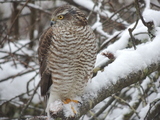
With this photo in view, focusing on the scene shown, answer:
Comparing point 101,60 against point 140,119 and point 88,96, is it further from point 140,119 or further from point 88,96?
point 140,119

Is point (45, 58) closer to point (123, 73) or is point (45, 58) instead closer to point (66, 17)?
point (66, 17)

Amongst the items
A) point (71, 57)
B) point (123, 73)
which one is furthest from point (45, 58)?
point (123, 73)

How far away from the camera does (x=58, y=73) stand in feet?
11.0

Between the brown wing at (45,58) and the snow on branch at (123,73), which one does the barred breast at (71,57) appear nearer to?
the brown wing at (45,58)

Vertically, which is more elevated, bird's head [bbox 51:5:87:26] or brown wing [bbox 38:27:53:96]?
bird's head [bbox 51:5:87:26]

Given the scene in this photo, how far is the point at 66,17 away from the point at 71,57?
1.56 ft

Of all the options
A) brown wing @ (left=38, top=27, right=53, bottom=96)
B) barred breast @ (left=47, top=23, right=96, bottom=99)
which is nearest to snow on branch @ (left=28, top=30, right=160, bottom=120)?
barred breast @ (left=47, top=23, right=96, bottom=99)

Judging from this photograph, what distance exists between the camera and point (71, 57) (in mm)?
3268

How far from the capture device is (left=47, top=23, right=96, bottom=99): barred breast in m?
3.25

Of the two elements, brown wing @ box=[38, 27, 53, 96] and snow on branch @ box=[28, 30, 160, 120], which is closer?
snow on branch @ box=[28, 30, 160, 120]

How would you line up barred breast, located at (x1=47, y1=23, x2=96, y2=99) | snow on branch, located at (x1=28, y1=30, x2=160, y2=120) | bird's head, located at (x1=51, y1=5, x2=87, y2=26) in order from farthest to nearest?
bird's head, located at (x1=51, y1=5, x2=87, y2=26) < barred breast, located at (x1=47, y1=23, x2=96, y2=99) < snow on branch, located at (x1=28, y1=30, x2=160, y2=120)

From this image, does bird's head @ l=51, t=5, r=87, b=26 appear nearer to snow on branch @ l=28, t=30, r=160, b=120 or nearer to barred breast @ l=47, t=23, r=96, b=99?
barred breast @ l=47, t=23, r=96, b=99

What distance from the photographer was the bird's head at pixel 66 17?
337 cm

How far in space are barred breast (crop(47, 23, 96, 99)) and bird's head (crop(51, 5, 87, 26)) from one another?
67mm
